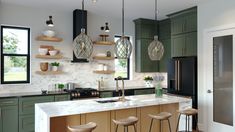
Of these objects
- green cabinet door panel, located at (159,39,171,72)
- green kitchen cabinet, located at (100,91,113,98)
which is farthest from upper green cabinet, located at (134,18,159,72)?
green kitchen cabinet, located at (100,91,113,98)

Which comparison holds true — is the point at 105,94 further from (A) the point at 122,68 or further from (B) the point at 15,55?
(B) the point at 15,55

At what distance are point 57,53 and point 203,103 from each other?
3719mm

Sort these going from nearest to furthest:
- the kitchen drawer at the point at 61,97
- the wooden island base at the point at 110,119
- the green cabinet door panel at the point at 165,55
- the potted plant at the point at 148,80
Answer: the wooden island base at the point at 110,119
the kitchen drawer at the point at 61,97
the green cabinet door panel at the point at 165,55
the potted plant at the point at 148,80

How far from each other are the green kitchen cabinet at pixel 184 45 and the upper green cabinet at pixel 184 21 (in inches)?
5.2

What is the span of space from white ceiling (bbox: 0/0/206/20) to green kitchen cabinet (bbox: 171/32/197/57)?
0.71m

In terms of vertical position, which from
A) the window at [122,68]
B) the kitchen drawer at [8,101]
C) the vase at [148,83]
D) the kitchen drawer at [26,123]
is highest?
the window at [122,68]

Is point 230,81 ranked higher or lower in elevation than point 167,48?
lower

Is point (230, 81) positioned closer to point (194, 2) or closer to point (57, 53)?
point (194, 2)

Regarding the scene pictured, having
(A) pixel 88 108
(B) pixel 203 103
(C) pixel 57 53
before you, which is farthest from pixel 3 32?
(B) pixel 203 103

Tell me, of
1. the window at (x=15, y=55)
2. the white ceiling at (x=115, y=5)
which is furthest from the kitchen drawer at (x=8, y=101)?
the white ceiling at (x=115, y=5)

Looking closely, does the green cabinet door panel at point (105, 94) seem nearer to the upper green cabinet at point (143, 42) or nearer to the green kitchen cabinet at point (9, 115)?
the upper green cabinet at point (143, 42)

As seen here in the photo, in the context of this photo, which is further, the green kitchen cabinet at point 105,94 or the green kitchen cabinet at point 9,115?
the green kitchen cabinet at point 105,94

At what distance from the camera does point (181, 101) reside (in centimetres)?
376

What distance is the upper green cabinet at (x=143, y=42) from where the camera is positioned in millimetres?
6266
